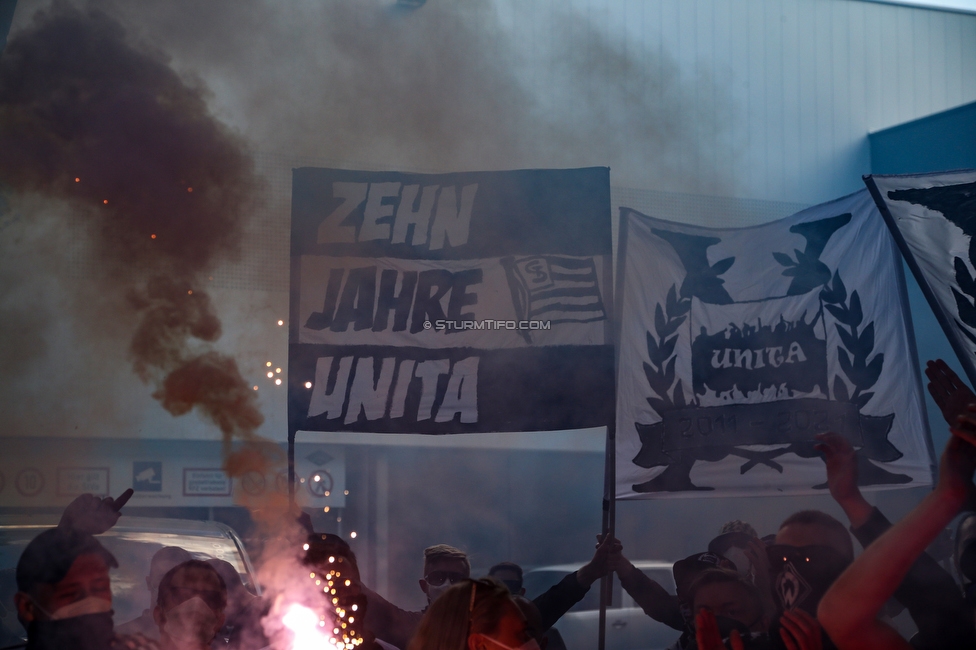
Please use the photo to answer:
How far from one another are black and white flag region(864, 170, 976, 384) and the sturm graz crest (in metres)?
0.39

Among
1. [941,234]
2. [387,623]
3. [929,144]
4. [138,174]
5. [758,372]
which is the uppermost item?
[929,144]

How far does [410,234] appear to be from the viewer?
12.3 ft

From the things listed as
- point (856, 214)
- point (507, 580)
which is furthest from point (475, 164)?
point (507, 580)

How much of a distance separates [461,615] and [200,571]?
48.5 inches

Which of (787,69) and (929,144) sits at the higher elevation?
(787,69)

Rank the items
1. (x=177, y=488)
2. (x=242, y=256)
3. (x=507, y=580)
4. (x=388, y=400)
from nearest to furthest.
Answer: (x=507, y=580)
(x=388, y=400)
(x=242, y=256)
(x=177, y=488)

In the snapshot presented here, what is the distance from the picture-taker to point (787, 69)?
18.6ft

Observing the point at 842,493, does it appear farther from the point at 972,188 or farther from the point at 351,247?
the point at 351,247

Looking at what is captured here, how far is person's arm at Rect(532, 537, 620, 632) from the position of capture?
323 centimetres

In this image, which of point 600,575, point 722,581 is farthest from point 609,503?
point 722,581

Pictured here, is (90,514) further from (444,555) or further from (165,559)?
A: (444,555)

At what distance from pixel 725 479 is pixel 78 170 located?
3211mm

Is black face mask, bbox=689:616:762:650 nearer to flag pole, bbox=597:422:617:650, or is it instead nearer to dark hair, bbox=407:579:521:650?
flag pole, bbox=597:422:617:650

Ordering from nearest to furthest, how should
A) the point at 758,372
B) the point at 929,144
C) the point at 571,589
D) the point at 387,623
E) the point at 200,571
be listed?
the point at 200,571 → the point at 387,623 → the point at 571,589 → the point at 758,372 → the point at 929,144
